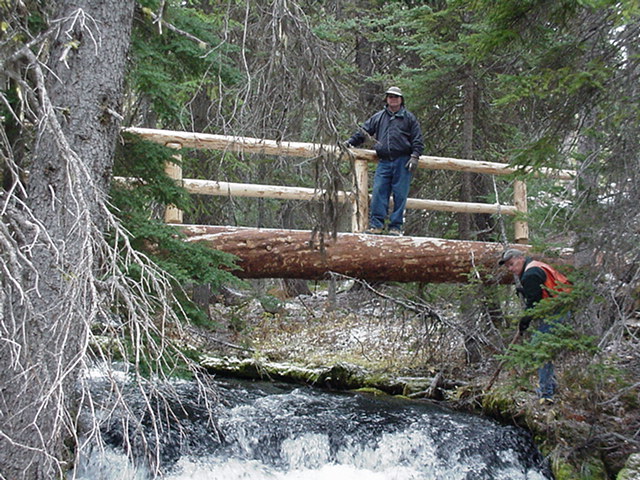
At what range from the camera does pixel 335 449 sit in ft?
20.4

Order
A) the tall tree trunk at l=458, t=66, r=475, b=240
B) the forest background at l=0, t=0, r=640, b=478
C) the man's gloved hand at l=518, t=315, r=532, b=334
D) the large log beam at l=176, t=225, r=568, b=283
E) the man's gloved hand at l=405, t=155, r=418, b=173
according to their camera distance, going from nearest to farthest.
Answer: the forest background at l=0, t=0, r=640, b=478 < the man's gloved hand at l=518, t=315, r=532, b=334 < the large log beam at l=176, t=225, r=568, b=283 < the man's gloved hand at l=405, t=155, r=418, b=173 < the tall tree trunk at l=458, t=66, r=475, b=240

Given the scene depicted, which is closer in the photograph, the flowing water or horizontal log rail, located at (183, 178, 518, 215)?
the flowing water

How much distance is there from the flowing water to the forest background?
0.89 m

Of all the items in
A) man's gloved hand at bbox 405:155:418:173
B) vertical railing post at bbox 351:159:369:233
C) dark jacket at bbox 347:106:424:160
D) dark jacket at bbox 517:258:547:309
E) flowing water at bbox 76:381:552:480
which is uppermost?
dark jacket at bbox 347:106:424:160

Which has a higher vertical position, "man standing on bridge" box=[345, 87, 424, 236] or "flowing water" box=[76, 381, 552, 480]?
"man standing on bridge" box=[345, 87, 424, 236]

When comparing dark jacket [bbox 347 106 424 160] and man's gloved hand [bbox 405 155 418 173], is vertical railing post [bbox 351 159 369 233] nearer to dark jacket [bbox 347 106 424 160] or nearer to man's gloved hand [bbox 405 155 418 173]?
dark jacket [bbox 347 106 424 160]

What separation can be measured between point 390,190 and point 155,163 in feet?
12.0

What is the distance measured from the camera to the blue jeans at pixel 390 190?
8.03m

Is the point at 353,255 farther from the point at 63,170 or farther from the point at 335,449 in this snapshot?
the point at 63,170

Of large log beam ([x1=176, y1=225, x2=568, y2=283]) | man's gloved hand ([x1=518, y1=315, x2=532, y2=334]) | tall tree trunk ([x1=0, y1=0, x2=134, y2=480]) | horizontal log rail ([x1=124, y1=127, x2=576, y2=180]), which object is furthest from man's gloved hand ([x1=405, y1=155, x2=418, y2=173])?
tall tree trunk ([x1=0, y1=0, x2=134, y2=480])

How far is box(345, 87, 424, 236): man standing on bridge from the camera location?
26.5 ft

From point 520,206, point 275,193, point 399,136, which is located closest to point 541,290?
point 399,136

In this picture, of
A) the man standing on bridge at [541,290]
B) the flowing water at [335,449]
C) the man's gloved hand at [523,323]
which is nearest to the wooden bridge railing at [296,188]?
the man standing on bridge at [541,290]

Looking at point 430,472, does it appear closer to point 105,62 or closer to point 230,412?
point 230,412
